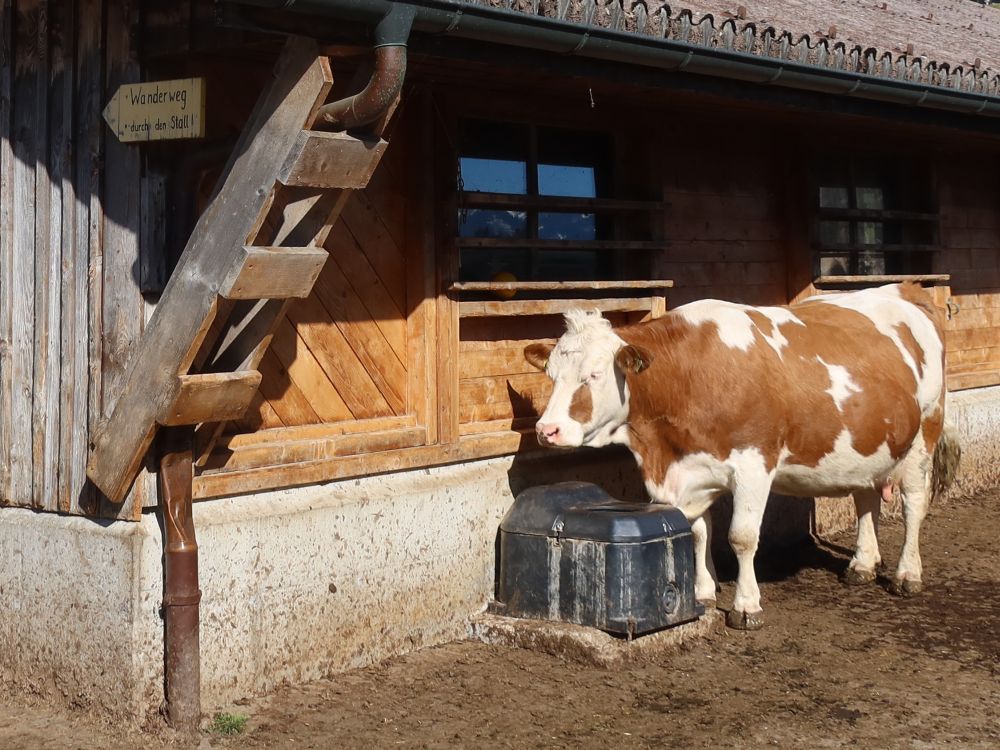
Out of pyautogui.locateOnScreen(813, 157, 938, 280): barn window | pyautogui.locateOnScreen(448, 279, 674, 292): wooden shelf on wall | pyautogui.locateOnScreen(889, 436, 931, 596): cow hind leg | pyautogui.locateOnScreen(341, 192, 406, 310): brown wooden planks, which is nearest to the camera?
pyautogui.locateOnScreen(341, 192, 406, 310): brown wooden planks

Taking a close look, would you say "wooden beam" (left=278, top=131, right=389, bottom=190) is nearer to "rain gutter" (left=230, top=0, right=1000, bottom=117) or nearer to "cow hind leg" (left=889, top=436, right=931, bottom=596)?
"rain gutter" (left=230, top=0, right=1000, bottom=117)

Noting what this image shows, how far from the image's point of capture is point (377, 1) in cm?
427

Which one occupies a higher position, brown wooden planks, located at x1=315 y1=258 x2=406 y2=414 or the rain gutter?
the rain gutter

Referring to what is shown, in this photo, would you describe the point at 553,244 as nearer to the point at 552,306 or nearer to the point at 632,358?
the point at 552,306

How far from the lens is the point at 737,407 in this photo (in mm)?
6641

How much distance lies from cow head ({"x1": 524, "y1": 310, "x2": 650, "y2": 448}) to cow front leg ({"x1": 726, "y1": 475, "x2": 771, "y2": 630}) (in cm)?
77

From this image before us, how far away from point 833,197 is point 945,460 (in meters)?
2.03

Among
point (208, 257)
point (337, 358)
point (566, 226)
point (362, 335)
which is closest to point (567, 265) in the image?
point (566, 226)

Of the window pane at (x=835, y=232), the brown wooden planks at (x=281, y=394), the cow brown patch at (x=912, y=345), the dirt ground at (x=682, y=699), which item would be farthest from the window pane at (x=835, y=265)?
the brown wooden planks at (x=281, y=394)

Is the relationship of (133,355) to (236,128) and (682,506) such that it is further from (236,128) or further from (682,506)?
(682,506)

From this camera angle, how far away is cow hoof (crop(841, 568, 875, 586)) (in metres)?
7.77

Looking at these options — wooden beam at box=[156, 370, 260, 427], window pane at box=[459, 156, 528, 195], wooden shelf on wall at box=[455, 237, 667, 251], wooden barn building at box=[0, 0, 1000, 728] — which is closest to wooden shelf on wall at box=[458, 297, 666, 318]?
wooden barn building at box=[0, 0, 1000, 728]

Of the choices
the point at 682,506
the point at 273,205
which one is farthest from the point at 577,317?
the point at 273,205

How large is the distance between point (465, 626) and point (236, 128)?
263 centimetres
